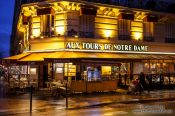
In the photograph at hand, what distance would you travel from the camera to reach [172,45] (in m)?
34.0

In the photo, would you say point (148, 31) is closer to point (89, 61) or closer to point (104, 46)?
point (104, 46)

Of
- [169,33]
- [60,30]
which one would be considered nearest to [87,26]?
[60,30]

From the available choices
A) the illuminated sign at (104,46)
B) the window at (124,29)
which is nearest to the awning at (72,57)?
the illuminated sign at (104,46)

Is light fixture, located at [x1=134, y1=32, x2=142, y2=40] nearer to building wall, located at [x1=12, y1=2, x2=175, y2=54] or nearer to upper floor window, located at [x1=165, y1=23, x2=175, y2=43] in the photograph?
building wall, located at [x1=12, y1=2, x2=175, y2=54]

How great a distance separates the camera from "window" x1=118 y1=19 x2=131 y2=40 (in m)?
31.0

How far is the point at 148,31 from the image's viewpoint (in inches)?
1287

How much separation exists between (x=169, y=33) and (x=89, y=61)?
12.5m

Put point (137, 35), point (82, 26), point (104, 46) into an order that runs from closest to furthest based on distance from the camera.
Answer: point (82, 26), point (104, 46), point (137, 35)

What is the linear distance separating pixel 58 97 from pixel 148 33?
13.4 m

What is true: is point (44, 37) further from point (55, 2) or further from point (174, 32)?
point (174, 32)

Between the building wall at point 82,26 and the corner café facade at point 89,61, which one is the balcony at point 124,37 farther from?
the corner café facade at point 89,61

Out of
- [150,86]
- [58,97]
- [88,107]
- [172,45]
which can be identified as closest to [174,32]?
[172,45]

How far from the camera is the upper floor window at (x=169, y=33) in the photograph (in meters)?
33.9

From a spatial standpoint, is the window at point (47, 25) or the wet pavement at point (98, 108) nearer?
the wet pavement at point (98, 108)
